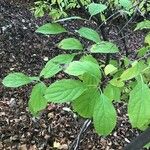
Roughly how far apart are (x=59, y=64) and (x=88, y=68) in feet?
0.72

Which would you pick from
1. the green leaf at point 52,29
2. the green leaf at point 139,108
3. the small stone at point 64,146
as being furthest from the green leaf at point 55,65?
the small stone at point 64,146

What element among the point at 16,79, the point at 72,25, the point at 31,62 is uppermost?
the point at 16,79

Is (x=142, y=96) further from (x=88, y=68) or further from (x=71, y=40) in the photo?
(x=71, y=40)

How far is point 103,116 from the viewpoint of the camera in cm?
65

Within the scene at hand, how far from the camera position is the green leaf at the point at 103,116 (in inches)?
25.7

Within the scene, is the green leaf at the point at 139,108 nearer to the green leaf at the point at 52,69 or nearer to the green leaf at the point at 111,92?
the green leaf at the point at 111,92

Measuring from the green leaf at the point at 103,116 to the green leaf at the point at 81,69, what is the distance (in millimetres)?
67

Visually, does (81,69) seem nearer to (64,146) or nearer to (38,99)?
(38,99)

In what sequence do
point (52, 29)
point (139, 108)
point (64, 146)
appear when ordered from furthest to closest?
point (64, 146), point (52, 29), point (139, 108)

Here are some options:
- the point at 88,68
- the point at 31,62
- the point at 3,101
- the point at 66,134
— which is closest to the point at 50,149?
the point at 66,134

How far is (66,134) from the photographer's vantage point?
10.6 ft

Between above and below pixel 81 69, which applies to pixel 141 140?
below

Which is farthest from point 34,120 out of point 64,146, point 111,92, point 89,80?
point 89,80

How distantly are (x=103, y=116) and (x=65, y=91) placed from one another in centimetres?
9
